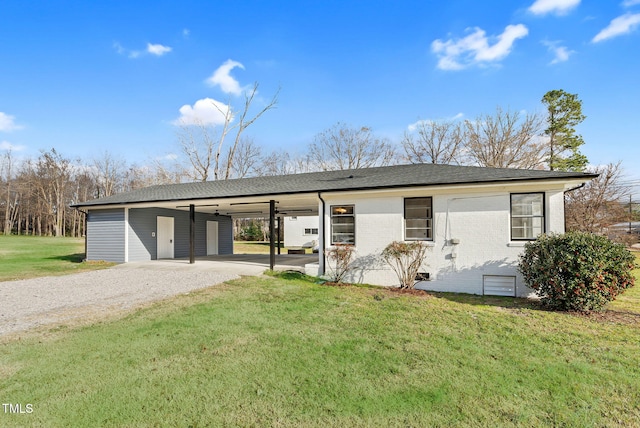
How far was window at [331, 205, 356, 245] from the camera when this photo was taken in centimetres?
943

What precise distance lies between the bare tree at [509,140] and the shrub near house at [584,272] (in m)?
19.6

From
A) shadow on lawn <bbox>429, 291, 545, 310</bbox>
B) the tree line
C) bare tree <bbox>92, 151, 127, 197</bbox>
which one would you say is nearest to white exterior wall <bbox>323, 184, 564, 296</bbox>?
shadow on lawn <bbox>429, 291, 545, 310</bbox>

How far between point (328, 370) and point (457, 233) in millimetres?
6159

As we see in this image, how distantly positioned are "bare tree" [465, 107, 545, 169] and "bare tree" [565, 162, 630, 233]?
723cm

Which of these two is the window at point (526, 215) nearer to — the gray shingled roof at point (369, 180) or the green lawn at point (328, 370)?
the gray shingled roof at point (369, 180)

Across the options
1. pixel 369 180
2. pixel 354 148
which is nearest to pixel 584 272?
pixel 369 180

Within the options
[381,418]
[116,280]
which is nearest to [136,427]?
[381,418]

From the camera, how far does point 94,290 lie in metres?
7.82

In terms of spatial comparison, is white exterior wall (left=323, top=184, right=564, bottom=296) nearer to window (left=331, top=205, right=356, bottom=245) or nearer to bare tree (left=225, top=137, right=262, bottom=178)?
window (left=331, top=205, right=356, bottom=245)

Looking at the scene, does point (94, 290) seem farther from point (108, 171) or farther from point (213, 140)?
point (108, 171)

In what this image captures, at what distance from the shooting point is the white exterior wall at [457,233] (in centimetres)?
778

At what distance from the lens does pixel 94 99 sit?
1520cm

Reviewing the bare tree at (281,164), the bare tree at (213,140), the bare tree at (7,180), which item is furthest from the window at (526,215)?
the bare tree at (7,180)

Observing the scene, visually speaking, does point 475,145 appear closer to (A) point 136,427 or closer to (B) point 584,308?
(B) point 584,308
